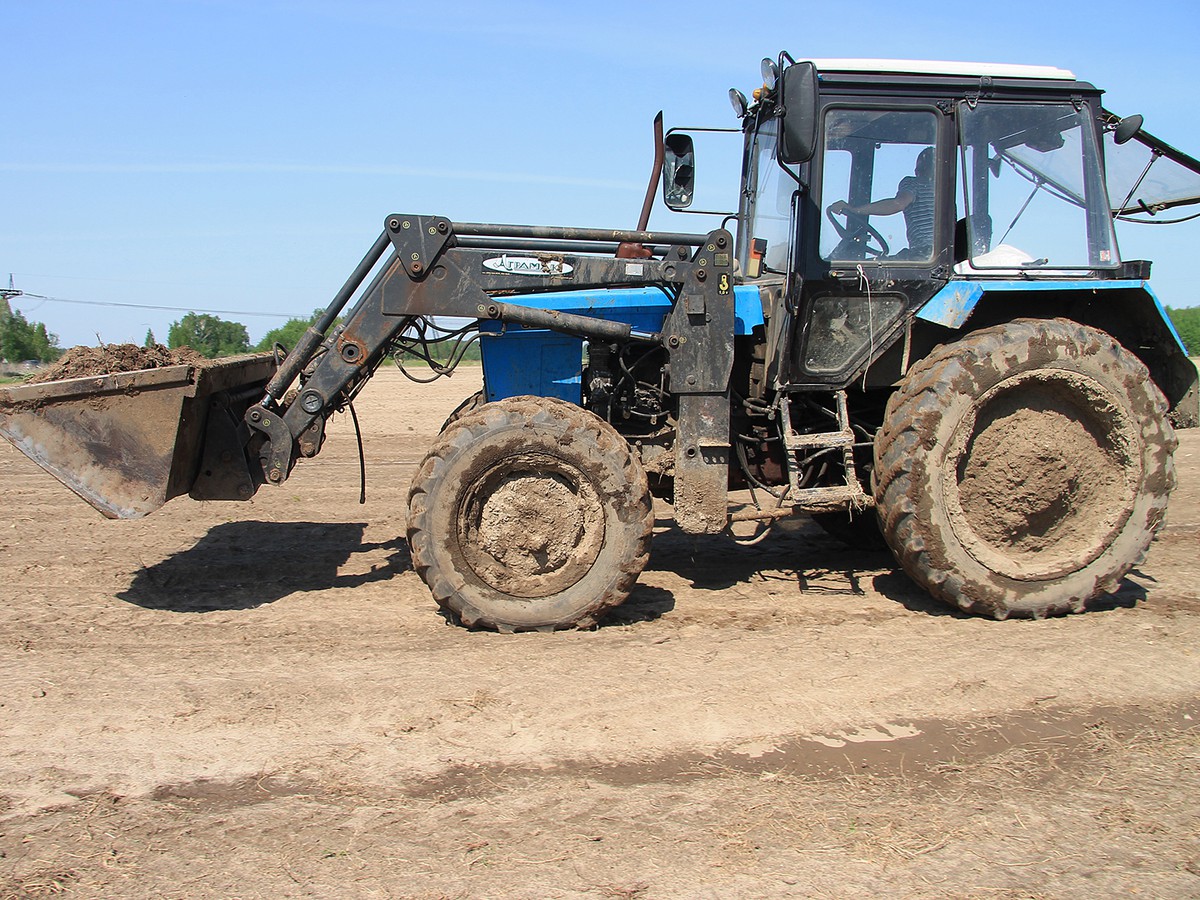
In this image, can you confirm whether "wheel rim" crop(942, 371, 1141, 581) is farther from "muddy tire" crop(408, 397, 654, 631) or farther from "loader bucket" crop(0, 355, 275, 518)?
"loader bucket" crop(0, 355, 275, 518)

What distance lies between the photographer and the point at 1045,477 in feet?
16.4

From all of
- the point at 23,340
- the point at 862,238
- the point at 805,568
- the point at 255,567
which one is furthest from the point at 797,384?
the point at 23,340

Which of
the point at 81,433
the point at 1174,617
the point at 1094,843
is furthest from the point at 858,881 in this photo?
the point at 81,433

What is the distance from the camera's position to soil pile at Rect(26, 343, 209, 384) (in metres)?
5.08

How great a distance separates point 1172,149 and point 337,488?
715 cm

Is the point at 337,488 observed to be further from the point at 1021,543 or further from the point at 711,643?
the point at 1021,543

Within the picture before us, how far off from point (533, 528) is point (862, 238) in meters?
2.46

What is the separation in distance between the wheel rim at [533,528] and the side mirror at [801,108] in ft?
6.30

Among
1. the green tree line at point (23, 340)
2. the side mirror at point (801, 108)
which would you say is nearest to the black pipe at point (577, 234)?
the side mirror at point (801, 108)

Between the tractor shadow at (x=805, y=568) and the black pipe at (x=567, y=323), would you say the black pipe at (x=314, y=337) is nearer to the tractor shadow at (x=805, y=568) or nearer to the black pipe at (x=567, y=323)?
the black pipe at (x=567, y=323)

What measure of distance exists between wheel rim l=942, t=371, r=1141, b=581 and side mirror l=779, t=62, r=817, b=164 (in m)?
1.77

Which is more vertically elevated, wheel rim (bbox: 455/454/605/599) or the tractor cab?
the tractor cab

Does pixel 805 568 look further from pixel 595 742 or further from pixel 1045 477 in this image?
pixel 595 742

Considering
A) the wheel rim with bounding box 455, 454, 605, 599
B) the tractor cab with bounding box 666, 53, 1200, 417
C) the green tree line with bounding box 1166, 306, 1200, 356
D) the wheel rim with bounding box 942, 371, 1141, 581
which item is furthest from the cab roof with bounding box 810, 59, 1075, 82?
the green tree line with bounding box 1166, 306, 1200, 356
